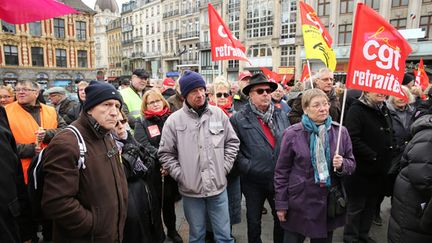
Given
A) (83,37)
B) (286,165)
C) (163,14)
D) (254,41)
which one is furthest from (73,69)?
(286,165)

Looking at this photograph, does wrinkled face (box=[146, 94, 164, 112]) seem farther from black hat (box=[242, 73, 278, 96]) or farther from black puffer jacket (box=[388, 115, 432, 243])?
black puffer jacket (box=[388, 115, 432, 243])

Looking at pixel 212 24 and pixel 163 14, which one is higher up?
pixel 163 14

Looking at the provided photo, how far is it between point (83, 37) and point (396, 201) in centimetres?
4030

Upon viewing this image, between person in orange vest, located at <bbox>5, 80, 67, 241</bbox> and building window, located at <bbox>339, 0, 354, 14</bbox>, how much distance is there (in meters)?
33.7

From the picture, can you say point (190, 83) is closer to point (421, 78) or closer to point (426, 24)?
point (421, 78)

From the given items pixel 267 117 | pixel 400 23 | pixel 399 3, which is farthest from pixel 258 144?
pixel 399 3

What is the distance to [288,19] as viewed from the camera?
120 feet

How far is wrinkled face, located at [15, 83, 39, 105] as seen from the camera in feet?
11.9

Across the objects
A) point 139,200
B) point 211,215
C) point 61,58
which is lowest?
point 211,215

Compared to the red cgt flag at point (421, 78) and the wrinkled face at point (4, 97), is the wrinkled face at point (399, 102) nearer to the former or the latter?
the red cgt flag at point (421, 78)

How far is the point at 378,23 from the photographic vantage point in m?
2.98

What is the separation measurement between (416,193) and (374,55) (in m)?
1.39

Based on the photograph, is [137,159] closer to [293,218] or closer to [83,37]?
[293,218]

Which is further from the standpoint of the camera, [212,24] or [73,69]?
[73,69]
